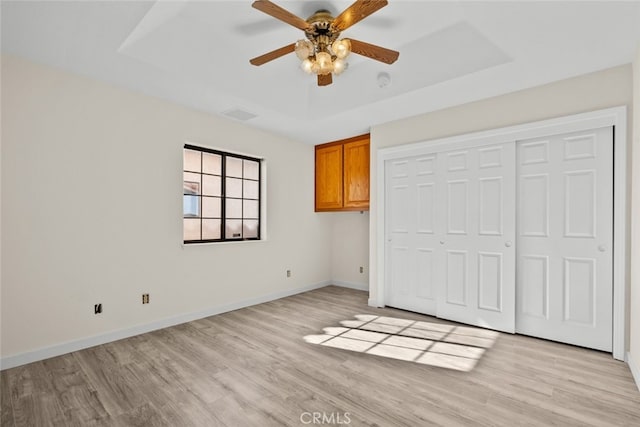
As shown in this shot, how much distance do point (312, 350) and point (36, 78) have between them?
3500 millimetres

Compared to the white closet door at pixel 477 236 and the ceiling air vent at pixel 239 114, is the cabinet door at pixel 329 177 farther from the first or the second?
the white closet door at pixel 477 236

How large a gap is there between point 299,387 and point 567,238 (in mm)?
2859

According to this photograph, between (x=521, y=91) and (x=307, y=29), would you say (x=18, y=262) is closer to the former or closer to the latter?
(x=307, y=29)

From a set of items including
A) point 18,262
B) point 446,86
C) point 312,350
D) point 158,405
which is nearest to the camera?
point 158,405

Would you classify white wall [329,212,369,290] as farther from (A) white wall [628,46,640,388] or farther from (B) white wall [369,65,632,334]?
(A) white wall [628,46,640,388]

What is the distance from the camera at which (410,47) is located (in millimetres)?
2986

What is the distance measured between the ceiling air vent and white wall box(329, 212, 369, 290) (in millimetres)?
2545

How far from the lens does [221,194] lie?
4.29 metres

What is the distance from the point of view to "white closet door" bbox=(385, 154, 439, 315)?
3.98m

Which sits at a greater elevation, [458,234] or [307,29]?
[307,29]

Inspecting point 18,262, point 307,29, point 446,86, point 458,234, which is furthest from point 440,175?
point 18,262

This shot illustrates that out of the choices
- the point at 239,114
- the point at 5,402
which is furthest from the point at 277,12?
the point at 5,402
